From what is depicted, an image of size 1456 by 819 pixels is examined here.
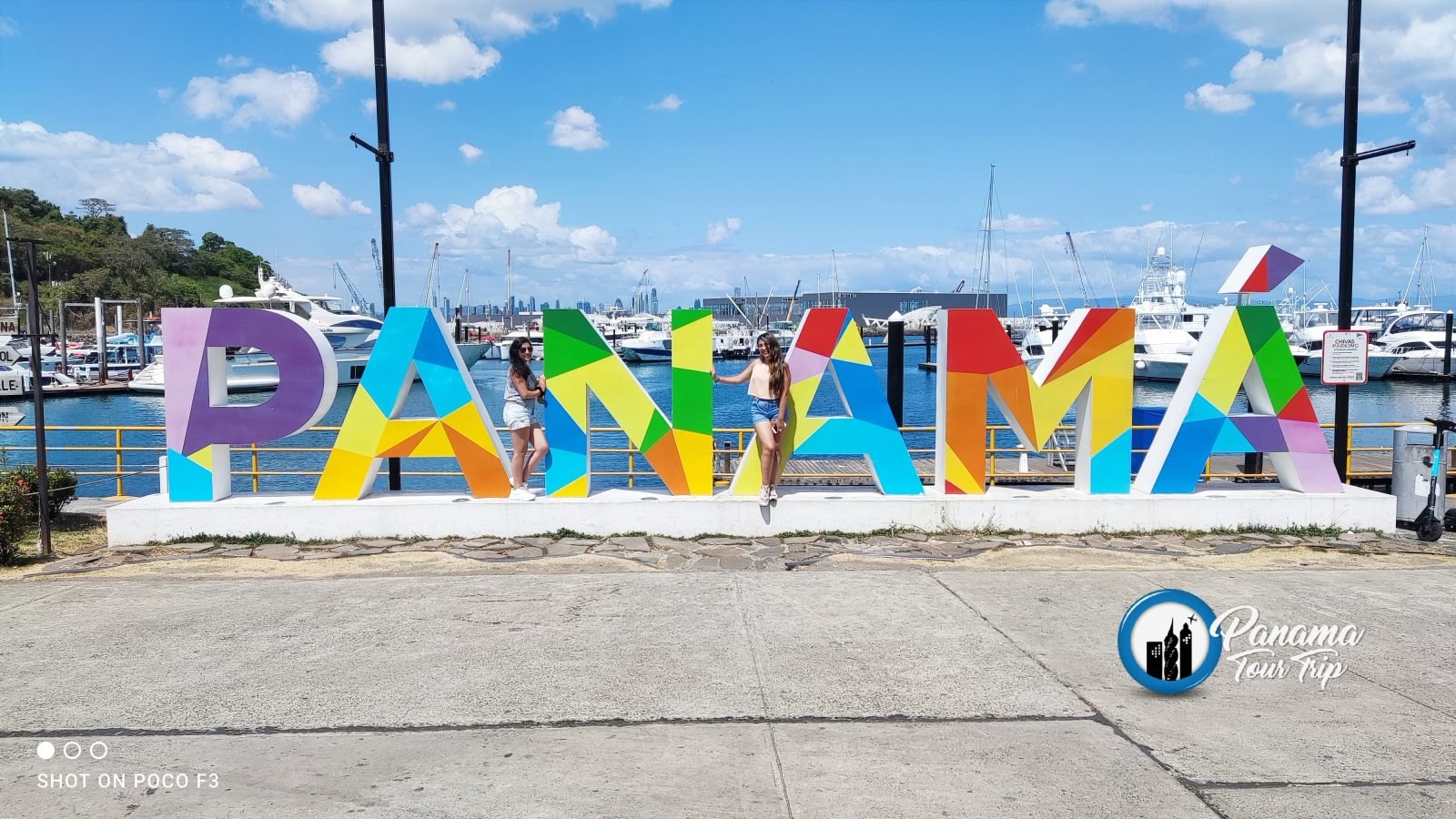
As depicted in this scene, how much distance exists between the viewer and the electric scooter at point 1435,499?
10797 millimetres

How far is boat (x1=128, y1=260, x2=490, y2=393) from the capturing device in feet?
207

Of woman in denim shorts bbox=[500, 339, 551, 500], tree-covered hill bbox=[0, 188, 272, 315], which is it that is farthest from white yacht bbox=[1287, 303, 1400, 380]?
tree-covered hill bbox=[0, 188, 272, 315]

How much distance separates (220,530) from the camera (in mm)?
10656

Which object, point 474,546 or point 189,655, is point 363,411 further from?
point 189,655

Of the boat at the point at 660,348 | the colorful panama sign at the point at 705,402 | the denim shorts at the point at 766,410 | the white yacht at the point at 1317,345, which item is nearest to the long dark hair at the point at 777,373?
the denim shorts at the point at 766,410

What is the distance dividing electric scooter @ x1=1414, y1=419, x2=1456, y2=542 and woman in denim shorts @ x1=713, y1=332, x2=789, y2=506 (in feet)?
24.5

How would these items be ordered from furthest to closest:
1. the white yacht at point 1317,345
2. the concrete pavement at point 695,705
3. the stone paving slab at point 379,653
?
the white yacht at point 1317,345 < the stone paving slab at point 379,653 < the concrete pavement at point 695,705

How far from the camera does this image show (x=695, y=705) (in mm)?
5699

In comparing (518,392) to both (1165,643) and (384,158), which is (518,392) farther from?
(1165,643)

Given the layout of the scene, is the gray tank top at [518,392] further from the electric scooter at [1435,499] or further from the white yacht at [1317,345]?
the white yacht at [1317,345]

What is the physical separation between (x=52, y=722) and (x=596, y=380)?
6.35 m

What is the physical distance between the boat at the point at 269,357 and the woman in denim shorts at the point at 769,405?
5462cm

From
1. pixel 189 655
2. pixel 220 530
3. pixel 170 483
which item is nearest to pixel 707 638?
pixel 189 655

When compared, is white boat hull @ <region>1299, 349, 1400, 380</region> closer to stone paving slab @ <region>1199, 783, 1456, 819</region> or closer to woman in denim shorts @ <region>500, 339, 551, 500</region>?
woman in denim shorts @ <region>500, 339, 551, 500</region>
